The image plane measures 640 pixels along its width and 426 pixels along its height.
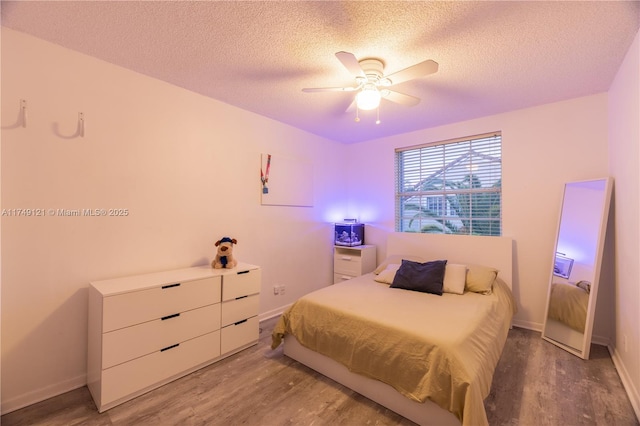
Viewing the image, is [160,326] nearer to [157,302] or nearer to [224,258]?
[157,302]

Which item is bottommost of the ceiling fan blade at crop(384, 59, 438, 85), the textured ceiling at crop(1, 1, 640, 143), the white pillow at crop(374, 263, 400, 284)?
the white pillow at crop(374, 263, 400, 284)

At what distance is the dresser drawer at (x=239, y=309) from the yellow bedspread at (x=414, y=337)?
1.09 feet

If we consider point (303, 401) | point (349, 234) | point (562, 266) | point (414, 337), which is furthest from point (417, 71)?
point (349, 234)

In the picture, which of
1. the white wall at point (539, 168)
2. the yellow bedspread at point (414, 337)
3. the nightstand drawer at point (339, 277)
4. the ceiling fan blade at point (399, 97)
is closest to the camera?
the yellow bedspread at point (414, 337)

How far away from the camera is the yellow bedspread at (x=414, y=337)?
4.99 ft

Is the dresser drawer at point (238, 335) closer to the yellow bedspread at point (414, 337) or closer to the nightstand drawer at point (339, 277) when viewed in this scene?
the yellow bedspread at point (414, 337)

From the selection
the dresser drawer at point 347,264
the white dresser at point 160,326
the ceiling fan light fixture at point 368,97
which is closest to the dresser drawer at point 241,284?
the white dresser at point 160,326

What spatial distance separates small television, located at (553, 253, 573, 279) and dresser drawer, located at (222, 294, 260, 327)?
116 inches

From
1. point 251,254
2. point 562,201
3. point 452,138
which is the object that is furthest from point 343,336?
point 452,138

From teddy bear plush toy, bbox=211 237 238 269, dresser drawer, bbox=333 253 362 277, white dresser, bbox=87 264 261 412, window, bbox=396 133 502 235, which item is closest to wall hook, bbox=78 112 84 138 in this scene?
white dresser, bbox=87 264 261 412

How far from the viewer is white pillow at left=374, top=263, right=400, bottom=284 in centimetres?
292

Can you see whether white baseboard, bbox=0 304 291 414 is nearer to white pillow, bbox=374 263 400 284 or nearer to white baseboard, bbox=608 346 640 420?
white pillow, bbox=374 263 400 284

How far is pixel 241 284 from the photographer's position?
2.51 m

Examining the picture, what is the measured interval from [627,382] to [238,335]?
292 centimetres
